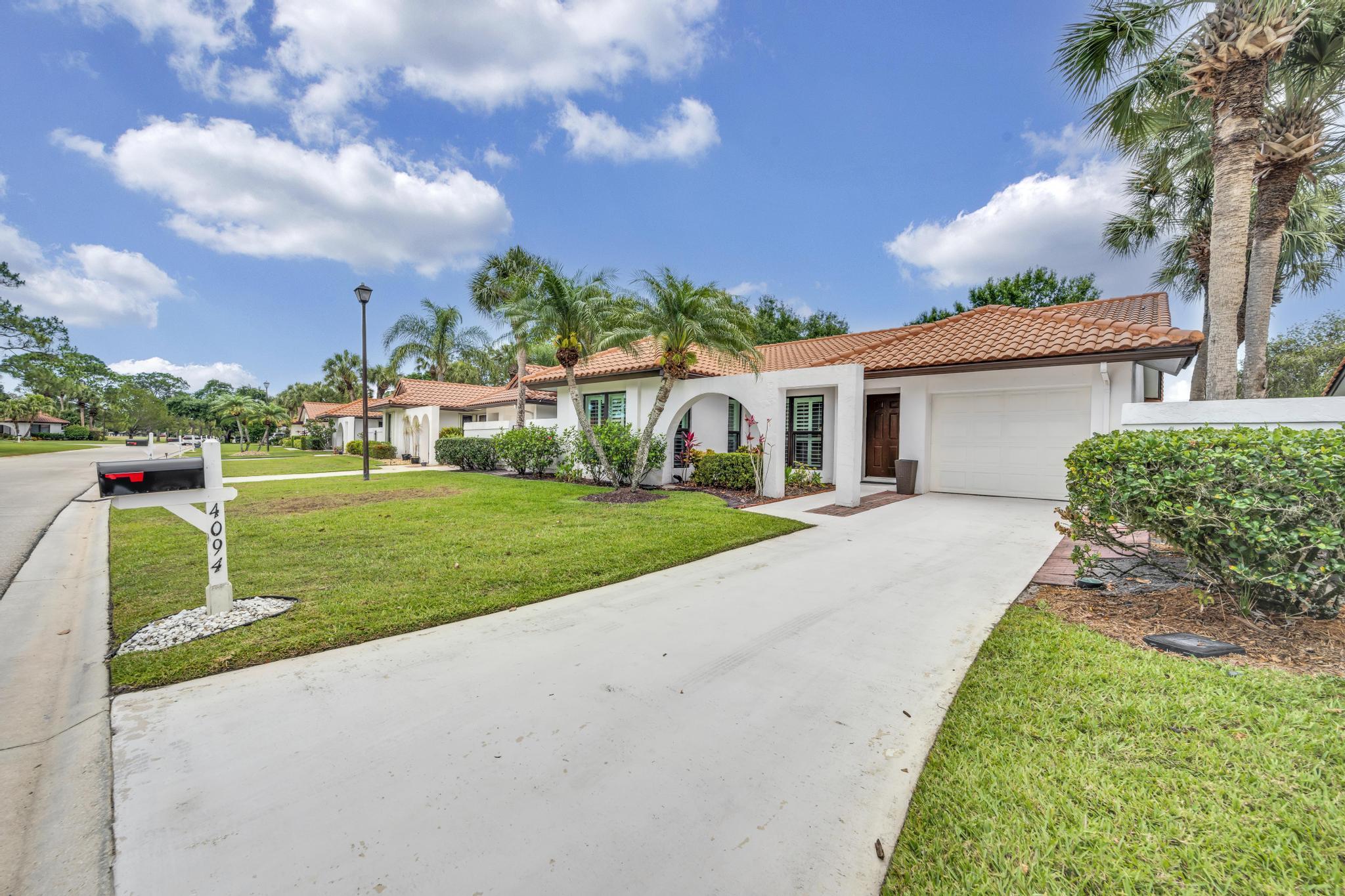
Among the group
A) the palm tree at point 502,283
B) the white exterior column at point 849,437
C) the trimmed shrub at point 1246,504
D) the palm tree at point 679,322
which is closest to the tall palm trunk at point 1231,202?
the trimmed shrub at point 1246,504

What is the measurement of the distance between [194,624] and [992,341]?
14.1 m

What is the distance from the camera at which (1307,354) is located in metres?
28.4

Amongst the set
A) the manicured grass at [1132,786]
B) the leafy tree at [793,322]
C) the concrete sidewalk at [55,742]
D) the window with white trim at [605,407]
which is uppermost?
the leafy tree at [793,322]

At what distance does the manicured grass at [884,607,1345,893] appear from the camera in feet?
6.25

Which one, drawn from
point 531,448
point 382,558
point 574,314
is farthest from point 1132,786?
point 531,448

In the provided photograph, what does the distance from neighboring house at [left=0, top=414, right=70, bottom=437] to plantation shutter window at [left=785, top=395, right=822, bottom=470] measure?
82.8 metres

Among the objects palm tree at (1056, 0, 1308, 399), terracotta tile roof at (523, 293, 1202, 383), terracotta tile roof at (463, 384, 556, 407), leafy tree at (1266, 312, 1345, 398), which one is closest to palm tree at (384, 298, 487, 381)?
terracotta tile roof at (463, 384, 556, 407)

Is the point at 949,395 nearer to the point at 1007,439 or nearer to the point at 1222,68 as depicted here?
the point at 1007,439

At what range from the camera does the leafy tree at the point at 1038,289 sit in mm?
28078

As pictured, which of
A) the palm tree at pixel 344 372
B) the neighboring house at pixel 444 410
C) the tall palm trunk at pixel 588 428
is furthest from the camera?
the palm tree at pixel 344 372

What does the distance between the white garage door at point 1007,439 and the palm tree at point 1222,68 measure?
15.4 ft

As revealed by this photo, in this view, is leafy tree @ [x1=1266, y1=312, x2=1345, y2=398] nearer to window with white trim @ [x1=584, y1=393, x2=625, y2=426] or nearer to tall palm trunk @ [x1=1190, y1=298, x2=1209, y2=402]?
tall palm trunk @ [x1=1190, y1=298, x2=1209, y2=402]

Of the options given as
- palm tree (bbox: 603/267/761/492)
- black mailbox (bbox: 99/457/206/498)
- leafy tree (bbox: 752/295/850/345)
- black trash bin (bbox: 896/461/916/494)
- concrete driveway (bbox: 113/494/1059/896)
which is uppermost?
leafy tree (bbox: 752/295/850/345)

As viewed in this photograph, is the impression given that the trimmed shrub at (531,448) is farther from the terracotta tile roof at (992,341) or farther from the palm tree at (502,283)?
the palm tree at (502,283)
